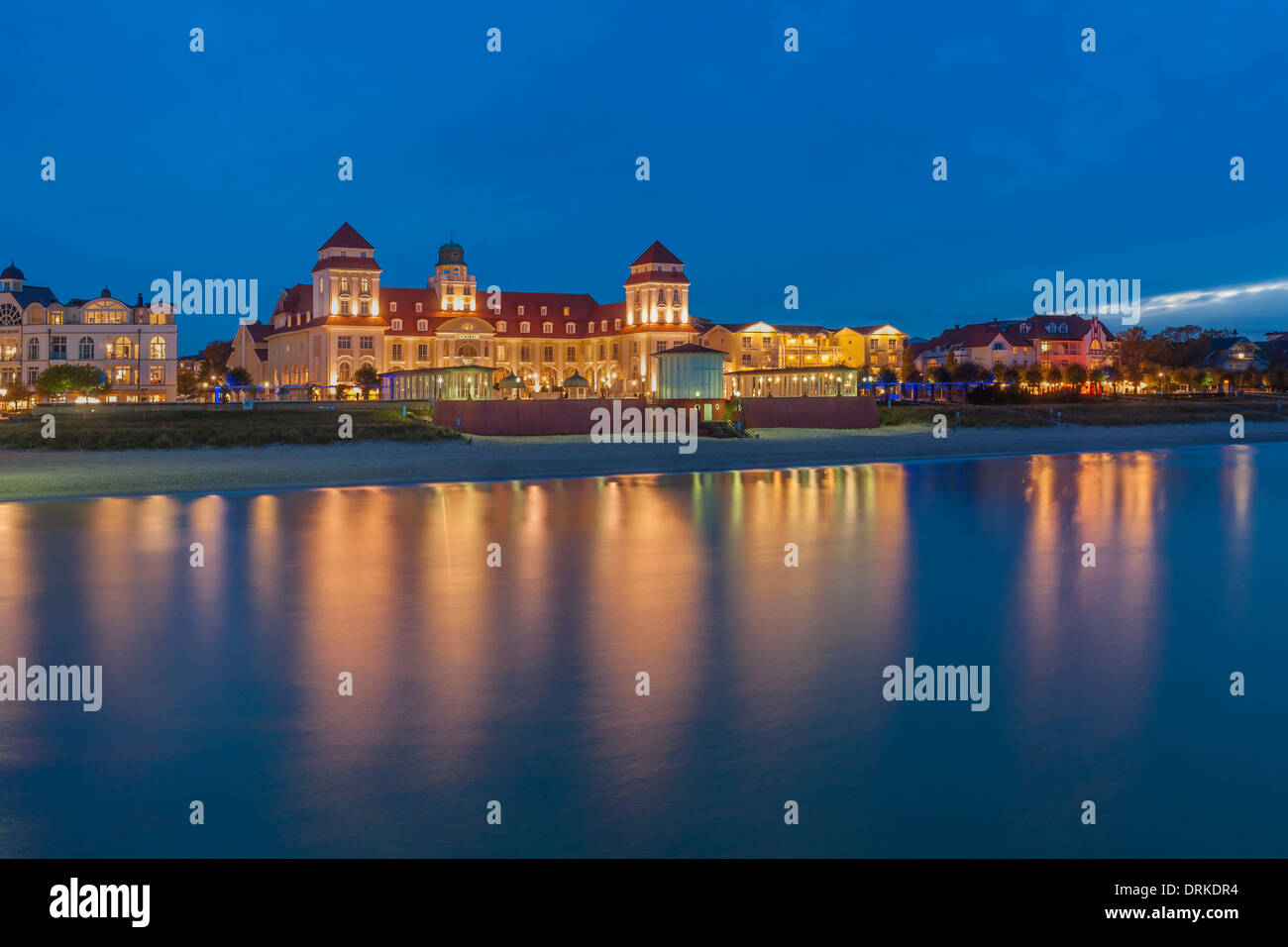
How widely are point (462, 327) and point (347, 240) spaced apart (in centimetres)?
1174

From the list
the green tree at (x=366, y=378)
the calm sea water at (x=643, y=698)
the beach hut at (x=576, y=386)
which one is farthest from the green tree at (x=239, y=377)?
the calm sea water at (x=643, y=698)

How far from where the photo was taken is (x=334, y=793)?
680 cm

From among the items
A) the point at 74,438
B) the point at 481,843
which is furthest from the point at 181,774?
the point at 74,438

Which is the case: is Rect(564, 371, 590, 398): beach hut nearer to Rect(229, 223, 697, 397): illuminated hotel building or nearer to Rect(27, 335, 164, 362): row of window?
Rect(229, 223, 697, 397): illuminated hotel building

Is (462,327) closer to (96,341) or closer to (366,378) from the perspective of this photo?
(366,378)

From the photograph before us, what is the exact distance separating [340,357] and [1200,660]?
278 feet

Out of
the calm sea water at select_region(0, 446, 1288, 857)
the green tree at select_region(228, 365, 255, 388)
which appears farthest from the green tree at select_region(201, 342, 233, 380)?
the calm sea water at select_region(0, 446, 1288, 857)

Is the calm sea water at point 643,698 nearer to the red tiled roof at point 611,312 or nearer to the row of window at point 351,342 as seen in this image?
the row of window at point 351,342

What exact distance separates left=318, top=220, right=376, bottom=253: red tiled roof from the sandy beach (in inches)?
1675

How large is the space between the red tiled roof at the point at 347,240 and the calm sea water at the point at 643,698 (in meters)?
73.9

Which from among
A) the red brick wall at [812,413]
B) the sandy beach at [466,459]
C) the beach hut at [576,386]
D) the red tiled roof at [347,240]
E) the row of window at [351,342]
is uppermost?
the red tiled roof at [347,240]

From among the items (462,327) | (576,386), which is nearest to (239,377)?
(462,327)

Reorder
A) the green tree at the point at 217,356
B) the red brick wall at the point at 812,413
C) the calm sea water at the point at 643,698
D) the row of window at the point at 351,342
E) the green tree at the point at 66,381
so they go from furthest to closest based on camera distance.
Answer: the green tree at the point at 217,356
the row of window at the point at 351,342
the green tree at the point at 66,381
the red brick wall at the point at 812,413
the calm sea water at the point at 643,698

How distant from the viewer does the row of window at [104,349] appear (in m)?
80.8
